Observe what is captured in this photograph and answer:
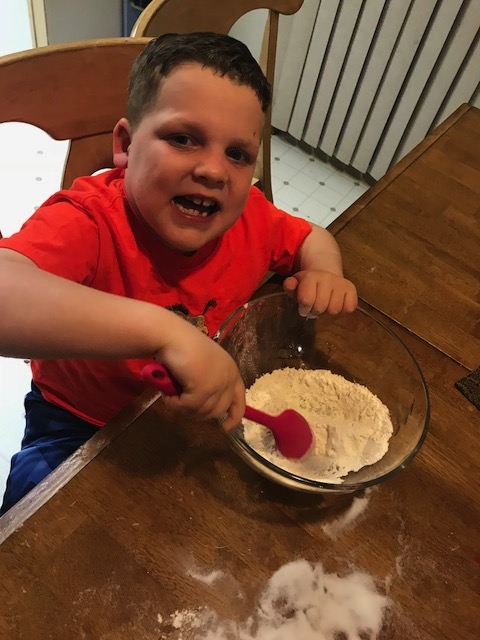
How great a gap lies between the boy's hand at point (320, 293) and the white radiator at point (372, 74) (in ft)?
4.88

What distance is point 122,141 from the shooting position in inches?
28.3

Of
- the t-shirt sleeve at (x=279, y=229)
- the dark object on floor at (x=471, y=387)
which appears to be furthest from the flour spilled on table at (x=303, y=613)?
the t-shirt sleeve at (x=279, y=229)

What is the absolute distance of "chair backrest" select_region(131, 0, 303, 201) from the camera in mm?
900

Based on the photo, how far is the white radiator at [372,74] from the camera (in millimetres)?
1843

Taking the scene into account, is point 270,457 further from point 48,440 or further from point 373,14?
point 373,14

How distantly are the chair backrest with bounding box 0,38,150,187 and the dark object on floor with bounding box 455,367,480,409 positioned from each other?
2.14ft

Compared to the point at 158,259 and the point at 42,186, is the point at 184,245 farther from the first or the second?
the point at 42,186

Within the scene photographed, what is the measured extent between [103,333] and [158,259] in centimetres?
24

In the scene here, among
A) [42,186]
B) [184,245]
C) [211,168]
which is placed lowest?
[42,186]

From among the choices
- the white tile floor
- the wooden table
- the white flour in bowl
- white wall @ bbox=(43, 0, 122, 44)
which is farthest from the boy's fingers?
white wall @ bbox=(43, 0, 122, 44)

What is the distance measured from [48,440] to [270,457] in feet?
1.21

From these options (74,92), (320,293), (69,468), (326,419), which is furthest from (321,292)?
(74,92)

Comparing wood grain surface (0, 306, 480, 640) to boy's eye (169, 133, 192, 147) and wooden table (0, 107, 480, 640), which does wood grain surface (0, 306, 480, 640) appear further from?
boy's eye (169, 133, 192, 147)

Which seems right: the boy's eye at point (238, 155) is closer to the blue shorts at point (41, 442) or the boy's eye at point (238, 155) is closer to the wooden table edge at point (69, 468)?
the wooden table edge at point (69, 468)
